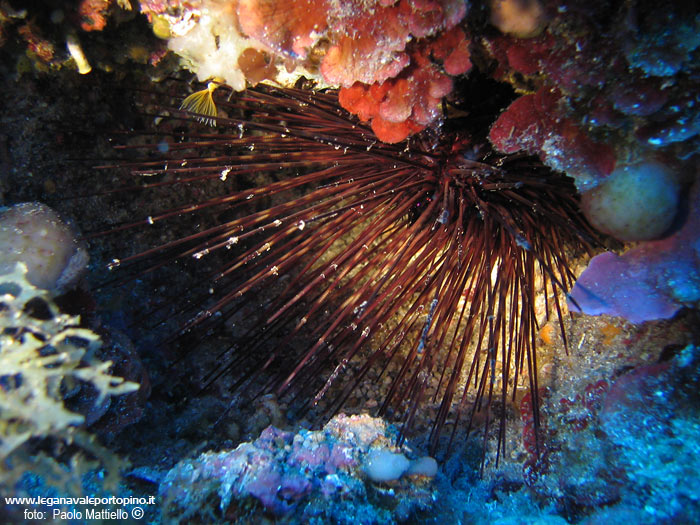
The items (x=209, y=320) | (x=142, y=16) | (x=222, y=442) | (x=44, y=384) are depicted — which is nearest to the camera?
(x=44, y=384)

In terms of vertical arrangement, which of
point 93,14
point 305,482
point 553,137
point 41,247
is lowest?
point 305,482

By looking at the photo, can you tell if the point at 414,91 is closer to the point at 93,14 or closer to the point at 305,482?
the point at 93,14

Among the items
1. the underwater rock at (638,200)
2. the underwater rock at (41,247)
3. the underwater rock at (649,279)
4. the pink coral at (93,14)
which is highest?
the underwater rock at (638,200)

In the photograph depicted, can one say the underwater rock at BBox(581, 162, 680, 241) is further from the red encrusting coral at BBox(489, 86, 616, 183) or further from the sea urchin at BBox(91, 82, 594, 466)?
the sea urchin at BBox(91, 82, 594, 466)

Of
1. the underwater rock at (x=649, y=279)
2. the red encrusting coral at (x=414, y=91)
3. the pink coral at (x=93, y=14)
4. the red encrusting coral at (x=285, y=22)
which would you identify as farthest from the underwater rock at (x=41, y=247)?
the underwater rock at (x=649, y=279)

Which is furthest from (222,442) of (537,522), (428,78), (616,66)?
(616,66)

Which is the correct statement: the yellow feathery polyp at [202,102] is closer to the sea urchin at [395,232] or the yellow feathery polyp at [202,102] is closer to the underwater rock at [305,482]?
the sea urchin at [395,232]

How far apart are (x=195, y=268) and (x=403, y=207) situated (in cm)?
178

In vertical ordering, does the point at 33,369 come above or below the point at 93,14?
below

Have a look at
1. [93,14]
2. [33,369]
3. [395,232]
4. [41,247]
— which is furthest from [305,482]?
[93,14]

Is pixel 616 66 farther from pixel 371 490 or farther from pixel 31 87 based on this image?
pixel 31 87

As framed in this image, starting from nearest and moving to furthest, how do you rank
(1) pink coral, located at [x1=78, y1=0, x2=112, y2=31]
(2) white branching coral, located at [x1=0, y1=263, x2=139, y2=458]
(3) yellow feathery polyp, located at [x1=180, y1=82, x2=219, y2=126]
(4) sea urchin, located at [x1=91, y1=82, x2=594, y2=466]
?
(2) white branching coral, located at [x1=0, y1=263, x2=139, y2=458] < (1) pink coral, located at [x1=78, y1=0, x2=112, y2=31] < (4) sea urchin, located at [x1=91, y1=82, x2=594, y2=466] < (3) yellow feathery polyp, located at [x1=180, y1=82, x2=219, y2=126]

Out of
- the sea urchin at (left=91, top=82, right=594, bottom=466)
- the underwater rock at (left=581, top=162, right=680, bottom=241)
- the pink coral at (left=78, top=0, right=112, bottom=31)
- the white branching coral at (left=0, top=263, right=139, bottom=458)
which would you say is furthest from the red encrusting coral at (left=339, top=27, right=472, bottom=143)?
the white branching coral at (left=0, top=263, right=139, bottom=458)

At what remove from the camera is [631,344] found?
7.19ft
